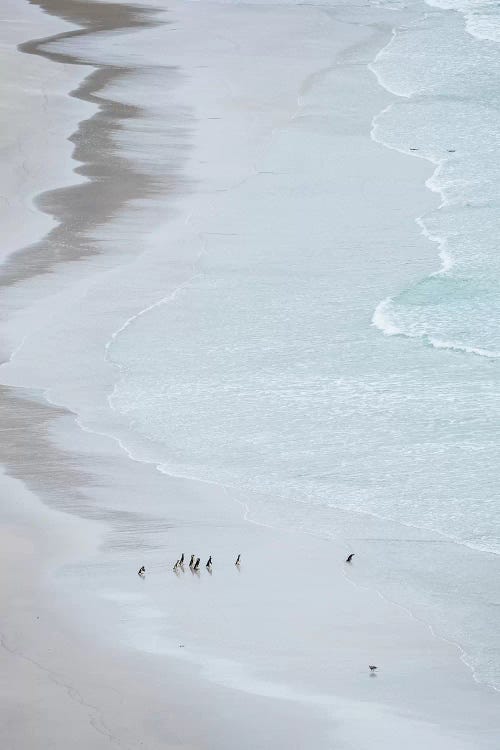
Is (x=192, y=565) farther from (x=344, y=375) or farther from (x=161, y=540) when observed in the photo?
(x=344, y=375)

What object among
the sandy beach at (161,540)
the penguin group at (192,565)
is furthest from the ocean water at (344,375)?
the penguin group at (192,565)

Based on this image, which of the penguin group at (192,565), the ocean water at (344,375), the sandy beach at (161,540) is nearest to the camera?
the sandy beach at (161,540)

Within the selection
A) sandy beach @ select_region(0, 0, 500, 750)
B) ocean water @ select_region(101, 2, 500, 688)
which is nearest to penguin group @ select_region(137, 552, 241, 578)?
sandy beach @ select_region(0, 0, 500, 750)

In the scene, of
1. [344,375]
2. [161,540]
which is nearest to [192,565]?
[161,540]

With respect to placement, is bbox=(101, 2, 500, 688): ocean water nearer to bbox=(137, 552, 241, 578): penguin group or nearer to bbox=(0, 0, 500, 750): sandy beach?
bbox=(0, 0, 500, 750): sandy beach

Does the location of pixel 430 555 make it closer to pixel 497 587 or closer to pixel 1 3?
pixel 497 587

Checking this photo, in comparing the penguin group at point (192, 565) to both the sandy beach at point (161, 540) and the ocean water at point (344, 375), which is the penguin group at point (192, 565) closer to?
the sandy beach at point (161, 540)

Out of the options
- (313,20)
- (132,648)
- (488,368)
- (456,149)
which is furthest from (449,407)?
(313,20)
